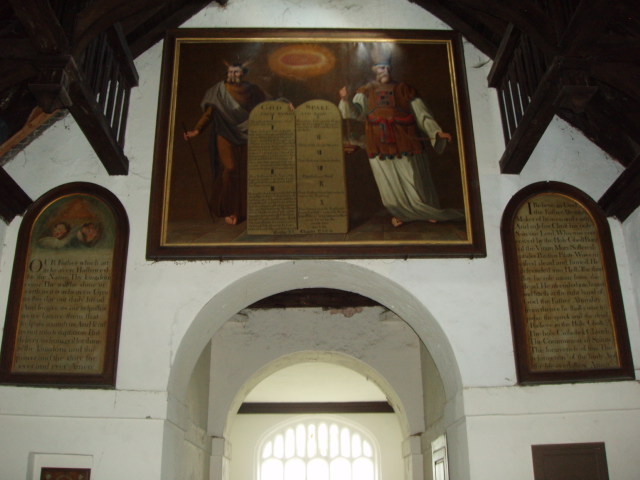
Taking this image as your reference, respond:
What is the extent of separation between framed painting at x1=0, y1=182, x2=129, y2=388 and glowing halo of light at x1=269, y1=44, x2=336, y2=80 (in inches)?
77.5

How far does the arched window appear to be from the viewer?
608 inches

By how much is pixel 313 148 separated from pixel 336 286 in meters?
1.29

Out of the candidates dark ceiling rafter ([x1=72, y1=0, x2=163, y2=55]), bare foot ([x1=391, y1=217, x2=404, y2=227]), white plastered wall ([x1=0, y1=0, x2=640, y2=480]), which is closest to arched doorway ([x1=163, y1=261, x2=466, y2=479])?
white plastered wall ([x1=0, y1=0, x2=640, y2=480])

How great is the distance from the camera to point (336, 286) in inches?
263

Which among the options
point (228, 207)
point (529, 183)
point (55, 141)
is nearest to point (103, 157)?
point (55, 141)

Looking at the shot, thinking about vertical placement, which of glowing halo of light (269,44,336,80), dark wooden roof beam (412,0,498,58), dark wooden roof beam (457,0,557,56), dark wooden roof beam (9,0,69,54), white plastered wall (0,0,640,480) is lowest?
white plastered wall (0,0,640,480)

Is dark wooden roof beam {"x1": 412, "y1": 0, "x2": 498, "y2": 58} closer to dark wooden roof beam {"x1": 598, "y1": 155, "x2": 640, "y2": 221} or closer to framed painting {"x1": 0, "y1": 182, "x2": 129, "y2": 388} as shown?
dark wooden roof beam {"x1": 598, "y1": 155, "x2": 640, "y2": 221}

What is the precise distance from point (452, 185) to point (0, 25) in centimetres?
385

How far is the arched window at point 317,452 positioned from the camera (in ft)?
50.7

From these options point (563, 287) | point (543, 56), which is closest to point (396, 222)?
point (563, 287)

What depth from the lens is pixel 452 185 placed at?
6289 millimetres

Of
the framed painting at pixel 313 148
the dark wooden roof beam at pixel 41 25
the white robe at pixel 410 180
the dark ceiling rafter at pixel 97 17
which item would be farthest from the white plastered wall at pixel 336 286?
the dark wooden roof beam at pixel 41 25

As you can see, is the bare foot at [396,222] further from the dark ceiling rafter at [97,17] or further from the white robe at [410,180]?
the dark ceiling rafter at [97,17]

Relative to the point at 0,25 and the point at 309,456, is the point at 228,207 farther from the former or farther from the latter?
the point at 309,456
